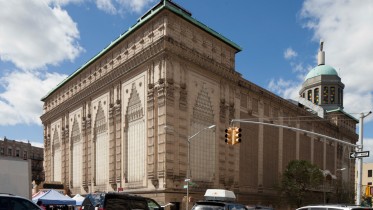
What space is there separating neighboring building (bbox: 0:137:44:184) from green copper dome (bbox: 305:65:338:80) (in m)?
71.0

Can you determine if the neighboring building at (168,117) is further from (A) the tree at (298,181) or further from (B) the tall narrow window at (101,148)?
(A) the tree at (298,181)

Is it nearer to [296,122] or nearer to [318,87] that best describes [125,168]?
[296,122]

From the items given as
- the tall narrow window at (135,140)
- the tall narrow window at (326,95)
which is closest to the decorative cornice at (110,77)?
the tall narrow window at (135,140)

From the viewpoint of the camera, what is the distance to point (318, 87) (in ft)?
286

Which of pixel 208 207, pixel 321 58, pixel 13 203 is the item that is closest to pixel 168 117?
pixel 208 207

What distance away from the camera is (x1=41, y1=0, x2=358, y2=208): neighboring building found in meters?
39.2

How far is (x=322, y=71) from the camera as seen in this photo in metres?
88.7

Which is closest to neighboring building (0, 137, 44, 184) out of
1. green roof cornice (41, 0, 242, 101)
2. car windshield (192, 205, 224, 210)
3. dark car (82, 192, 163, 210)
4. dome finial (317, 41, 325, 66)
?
green roof cornice (41, 0, 242, 101)

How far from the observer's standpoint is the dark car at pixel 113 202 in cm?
1336

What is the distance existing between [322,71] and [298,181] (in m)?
44.2

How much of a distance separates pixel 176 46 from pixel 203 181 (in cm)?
1558

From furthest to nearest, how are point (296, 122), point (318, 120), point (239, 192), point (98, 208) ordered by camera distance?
point (318, 120) < point (296, 122) < point (239, 192) < point (98, 208)

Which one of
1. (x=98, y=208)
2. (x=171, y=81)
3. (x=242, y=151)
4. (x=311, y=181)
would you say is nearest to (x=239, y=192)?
(x=242, y=151)

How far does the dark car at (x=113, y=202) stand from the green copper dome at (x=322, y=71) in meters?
81.9
